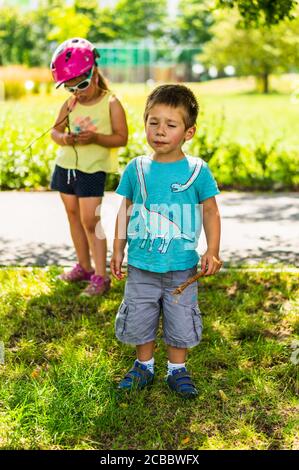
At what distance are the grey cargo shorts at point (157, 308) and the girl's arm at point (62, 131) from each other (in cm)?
136

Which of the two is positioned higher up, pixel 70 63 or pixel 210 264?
pixel 70 63

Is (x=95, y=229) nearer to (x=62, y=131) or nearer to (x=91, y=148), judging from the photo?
(x=91, y=148)

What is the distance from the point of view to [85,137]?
4430 mm

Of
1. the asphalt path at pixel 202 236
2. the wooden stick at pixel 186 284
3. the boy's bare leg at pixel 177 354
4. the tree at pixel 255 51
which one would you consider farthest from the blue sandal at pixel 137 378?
the tree at pixel 255 51

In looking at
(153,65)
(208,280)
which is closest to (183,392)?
(208,280)

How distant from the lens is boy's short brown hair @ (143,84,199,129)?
10.7 ft

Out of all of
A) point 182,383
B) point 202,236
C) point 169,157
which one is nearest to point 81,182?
point 169,157

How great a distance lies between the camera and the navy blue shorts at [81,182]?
15.1 ft

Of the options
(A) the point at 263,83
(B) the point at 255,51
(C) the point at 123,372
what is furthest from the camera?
(A) the point at 263,83

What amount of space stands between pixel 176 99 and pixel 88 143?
4.32 ft

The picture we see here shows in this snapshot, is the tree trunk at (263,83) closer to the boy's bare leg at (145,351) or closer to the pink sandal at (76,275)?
the pink sandal at (76,275)
